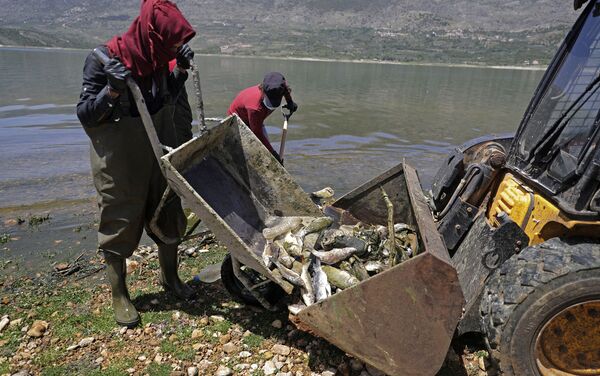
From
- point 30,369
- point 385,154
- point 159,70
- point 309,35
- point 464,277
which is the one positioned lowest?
point 309,35

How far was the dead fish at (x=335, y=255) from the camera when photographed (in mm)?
3653

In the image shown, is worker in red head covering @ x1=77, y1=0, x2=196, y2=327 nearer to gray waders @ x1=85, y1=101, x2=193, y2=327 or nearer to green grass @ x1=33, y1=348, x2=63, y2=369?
gray waders @ x1=85, y1=101, x2=193, y2=327

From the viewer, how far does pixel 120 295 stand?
3922 mm

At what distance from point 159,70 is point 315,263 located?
2.00 meters

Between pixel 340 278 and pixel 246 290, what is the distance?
3.41ft

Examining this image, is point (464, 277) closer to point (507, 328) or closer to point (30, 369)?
point (507, 328)

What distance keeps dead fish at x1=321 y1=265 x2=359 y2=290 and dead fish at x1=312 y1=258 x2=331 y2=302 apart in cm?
6

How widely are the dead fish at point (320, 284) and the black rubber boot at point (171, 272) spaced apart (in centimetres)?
147

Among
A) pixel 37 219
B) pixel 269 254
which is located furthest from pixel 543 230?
pixel 37 219

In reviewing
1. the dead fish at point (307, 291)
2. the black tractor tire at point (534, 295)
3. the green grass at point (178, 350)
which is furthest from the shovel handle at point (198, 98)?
the black tractor tire at point (534, 295)

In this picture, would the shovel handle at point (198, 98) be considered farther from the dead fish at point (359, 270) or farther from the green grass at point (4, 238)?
the green grass at point (4, 238)

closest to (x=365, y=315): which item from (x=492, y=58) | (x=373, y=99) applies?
(x=373, y=99)

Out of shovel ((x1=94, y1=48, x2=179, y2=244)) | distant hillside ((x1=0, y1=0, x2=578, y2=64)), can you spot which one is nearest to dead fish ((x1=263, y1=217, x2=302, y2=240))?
shovel ((x1=94, y1=48, x2=179, y2=244))

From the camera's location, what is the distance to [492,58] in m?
97.9
